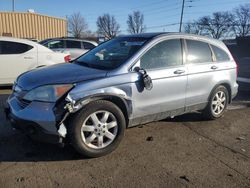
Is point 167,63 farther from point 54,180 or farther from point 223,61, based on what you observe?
point 54,180

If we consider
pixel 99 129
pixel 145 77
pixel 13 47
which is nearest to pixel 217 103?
pixel 145 77

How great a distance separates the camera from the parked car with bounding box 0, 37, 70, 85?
894cm

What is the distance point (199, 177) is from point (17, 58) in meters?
6.79

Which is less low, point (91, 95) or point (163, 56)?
point (163, 56)

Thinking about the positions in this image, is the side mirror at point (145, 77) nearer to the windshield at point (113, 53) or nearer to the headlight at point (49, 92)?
the windshield at point (113, 53)

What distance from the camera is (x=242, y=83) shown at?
9.12 meters

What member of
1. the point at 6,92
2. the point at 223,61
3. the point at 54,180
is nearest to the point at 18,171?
the point at 54,180

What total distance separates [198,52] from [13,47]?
18.2 ft

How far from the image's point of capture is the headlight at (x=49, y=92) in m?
4.12

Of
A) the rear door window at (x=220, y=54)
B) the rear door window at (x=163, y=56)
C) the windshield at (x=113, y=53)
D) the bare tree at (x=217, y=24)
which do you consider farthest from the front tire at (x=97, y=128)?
the bare tree at (x=217, y=24)

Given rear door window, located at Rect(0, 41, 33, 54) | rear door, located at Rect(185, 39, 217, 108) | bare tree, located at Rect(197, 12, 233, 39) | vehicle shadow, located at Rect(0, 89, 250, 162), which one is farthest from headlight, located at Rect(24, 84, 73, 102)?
bare tree, located at Rect(197, 12, 233, 39)

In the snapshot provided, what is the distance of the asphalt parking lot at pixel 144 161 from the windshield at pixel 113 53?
1231 millimetres

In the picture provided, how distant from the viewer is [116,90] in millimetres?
4473

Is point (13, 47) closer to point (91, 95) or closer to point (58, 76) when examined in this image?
point (58, 76)
